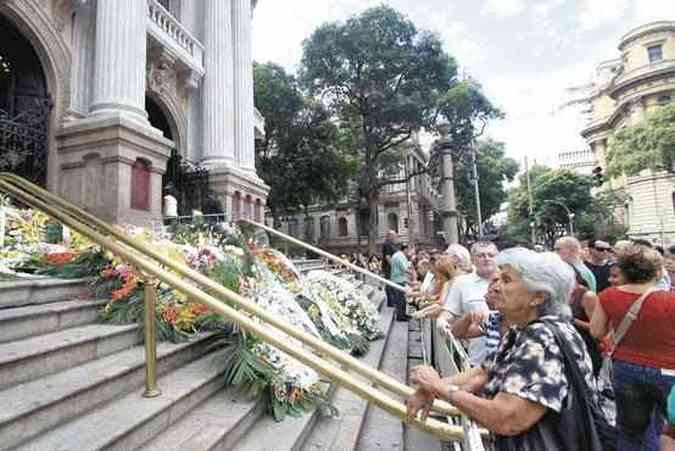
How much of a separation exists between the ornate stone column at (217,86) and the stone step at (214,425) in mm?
8213

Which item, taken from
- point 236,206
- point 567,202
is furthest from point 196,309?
point 567,202

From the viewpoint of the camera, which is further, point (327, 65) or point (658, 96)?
point (658, 96)

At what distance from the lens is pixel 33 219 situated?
16.2ft

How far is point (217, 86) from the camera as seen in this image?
424 inches

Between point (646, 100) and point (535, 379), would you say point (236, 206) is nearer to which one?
point (535, 379)

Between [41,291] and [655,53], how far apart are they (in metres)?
58.7

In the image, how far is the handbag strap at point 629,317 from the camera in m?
2.58

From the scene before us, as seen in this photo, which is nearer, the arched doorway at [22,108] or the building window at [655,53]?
the arched doorway at [22,108]

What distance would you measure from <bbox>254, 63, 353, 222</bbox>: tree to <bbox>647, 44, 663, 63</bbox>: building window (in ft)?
138

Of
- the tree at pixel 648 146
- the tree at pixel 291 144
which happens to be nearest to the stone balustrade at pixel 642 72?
the tree at pixel 648 146

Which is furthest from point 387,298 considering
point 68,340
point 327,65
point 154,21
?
point 327,65

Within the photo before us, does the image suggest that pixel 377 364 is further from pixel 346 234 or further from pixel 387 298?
pixel 346 234

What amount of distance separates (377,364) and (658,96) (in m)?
50.8

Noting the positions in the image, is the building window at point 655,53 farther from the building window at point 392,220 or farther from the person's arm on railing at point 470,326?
the person's arm on railing at point 470,326
